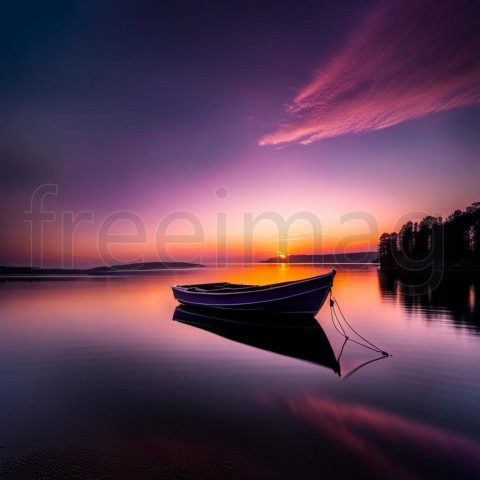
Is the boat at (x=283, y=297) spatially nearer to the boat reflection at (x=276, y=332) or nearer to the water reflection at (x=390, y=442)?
the boat reflection at (x=276, y=332)

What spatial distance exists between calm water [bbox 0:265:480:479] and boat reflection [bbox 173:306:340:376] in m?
0.50

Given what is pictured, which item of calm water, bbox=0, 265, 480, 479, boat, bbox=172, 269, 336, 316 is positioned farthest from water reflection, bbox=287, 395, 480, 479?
boat, bbox=172, 269, 336, 316

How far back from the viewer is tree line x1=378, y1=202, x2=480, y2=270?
112375 mm

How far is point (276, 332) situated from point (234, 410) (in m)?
11.3

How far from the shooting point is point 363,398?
9156mm

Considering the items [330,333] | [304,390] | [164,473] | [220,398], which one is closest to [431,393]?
[304,390]

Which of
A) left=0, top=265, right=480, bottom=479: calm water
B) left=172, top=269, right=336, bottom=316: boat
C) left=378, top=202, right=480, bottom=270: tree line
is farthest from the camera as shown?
left=378, top=202, right=480, bottom=270: tree line

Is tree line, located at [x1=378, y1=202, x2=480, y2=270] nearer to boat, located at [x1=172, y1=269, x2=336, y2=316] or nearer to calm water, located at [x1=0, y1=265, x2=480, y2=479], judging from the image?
boat, located at [x1=172, y1=269, x2=336, y2=316]

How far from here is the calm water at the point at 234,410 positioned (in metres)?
5.76

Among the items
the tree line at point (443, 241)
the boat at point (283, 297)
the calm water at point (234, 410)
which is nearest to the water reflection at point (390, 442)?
the calm water at point (234, 410)

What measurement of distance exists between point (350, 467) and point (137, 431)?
14.6 ft

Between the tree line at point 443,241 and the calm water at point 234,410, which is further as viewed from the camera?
the tree line at point 443,241

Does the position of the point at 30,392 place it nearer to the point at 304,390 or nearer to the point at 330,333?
the point at 304,390

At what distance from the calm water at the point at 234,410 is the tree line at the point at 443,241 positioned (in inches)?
4483
